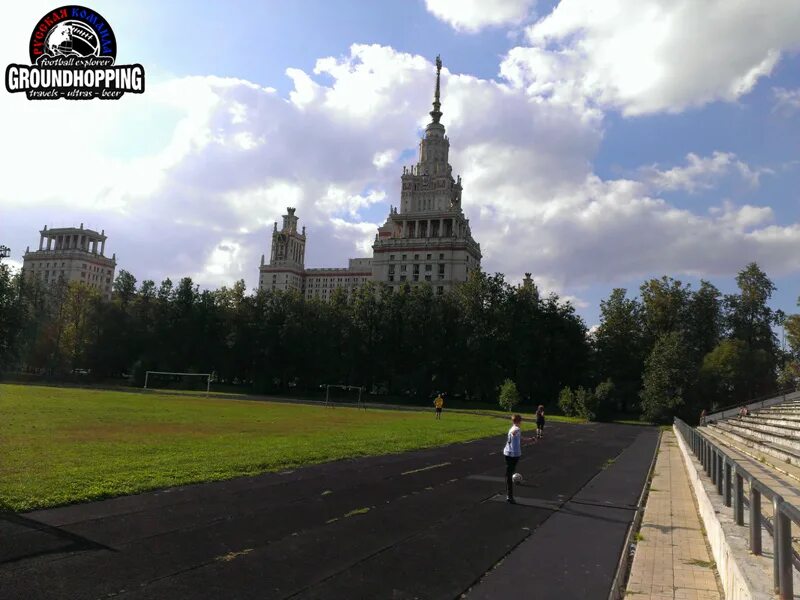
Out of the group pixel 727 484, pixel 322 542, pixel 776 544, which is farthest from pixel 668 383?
pixel 776 544

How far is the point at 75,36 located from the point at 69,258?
18517 cm

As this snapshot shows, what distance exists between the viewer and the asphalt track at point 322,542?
6602 millimetres

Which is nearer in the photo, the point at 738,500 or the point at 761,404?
the point at 738,500

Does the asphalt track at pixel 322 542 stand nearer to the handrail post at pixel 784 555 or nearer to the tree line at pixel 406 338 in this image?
the handrail post at pixel 784 555

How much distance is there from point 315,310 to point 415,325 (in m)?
17.3

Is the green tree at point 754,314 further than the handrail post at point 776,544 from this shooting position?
Yes

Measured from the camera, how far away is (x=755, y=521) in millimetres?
6262

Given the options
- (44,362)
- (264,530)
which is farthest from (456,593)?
(44,362)

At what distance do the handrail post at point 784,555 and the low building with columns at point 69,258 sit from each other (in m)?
194

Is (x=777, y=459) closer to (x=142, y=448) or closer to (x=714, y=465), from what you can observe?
(x=714, y=465)

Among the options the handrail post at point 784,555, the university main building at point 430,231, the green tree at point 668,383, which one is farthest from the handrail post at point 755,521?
the university main building at point 430,231

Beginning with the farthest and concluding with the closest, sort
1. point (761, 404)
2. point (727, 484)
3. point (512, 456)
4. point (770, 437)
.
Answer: point (761, 404) < point (770, 437) < point (512, 456) < point (727, 484)

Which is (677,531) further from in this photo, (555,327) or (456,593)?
(555,327)

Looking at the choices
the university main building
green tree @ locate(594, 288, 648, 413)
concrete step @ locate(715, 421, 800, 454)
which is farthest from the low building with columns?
concrete step @ locate(715, 421, 800, 454)
